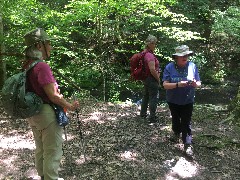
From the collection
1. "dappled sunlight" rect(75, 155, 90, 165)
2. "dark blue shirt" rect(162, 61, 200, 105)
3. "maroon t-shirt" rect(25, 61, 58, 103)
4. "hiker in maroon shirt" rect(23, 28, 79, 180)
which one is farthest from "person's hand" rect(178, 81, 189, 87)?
"maroon t-shirt" rect(25, 61, 58, 103)

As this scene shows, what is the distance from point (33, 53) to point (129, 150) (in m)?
2.97

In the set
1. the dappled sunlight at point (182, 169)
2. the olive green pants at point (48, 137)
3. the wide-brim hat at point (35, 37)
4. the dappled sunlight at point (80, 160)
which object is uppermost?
the wide-brim hat at point (35, 37)

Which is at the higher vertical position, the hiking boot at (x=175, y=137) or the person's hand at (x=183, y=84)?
the person's hand at (x=183, y=84)

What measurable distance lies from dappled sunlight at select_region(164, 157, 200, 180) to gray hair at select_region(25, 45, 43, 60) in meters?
2.76

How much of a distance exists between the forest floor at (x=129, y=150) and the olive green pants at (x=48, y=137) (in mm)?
942

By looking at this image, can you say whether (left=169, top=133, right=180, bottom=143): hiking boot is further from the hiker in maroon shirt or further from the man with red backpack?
the hiker in maroon shirt

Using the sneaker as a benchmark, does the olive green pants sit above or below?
above

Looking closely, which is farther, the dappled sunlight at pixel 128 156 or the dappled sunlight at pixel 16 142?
the dappled sunlight at pixel 16 142

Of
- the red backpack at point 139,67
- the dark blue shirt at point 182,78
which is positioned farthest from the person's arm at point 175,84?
the red backpack at point 139,67

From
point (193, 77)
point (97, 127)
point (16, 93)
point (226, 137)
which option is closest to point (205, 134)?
point (226, 137)

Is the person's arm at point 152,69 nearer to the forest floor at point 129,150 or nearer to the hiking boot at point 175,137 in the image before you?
the forest floor at point 129,150

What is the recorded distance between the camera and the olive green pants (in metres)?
3.71

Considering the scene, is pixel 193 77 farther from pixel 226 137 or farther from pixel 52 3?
pixel 52 3

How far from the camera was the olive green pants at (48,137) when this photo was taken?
3709 millimetres
